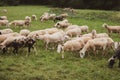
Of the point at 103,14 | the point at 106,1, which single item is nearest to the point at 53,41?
the point at 103,14

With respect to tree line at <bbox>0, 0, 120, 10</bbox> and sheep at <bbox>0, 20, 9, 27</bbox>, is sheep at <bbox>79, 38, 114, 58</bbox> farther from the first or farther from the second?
tree line at <bbox>0, 0, 120, 10</bbox>

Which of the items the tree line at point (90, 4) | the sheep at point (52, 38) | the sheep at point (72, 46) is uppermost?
the tree line at point (90, 4)

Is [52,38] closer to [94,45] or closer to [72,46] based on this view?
[72,46]

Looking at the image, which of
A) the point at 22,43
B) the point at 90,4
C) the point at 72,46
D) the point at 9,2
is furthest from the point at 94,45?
the point at 9,2

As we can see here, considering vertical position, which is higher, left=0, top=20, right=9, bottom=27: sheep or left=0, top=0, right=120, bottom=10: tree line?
left=0, top=0, right=120, bottom=10: tree line

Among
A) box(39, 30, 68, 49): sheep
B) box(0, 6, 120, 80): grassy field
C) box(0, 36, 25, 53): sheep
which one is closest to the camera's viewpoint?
box(0, 6, 120, 80): grassy field

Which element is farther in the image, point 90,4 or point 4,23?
point 90,4

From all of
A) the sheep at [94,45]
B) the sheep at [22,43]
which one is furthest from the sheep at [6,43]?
the sheep at [94,45]

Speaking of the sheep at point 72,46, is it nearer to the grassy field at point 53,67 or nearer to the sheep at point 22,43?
the grassy field at point 53,67

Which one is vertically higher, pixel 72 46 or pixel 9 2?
pixel 9 2

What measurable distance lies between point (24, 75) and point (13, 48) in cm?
468

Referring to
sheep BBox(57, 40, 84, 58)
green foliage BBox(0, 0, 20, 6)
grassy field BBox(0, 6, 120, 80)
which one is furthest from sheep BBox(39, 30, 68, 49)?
green foliage BBox(0, 0, 20, 6)

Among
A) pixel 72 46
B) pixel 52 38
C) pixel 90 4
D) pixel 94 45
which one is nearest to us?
pixel 94 45

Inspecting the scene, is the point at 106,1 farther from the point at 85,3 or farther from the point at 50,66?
the point at 50,66
